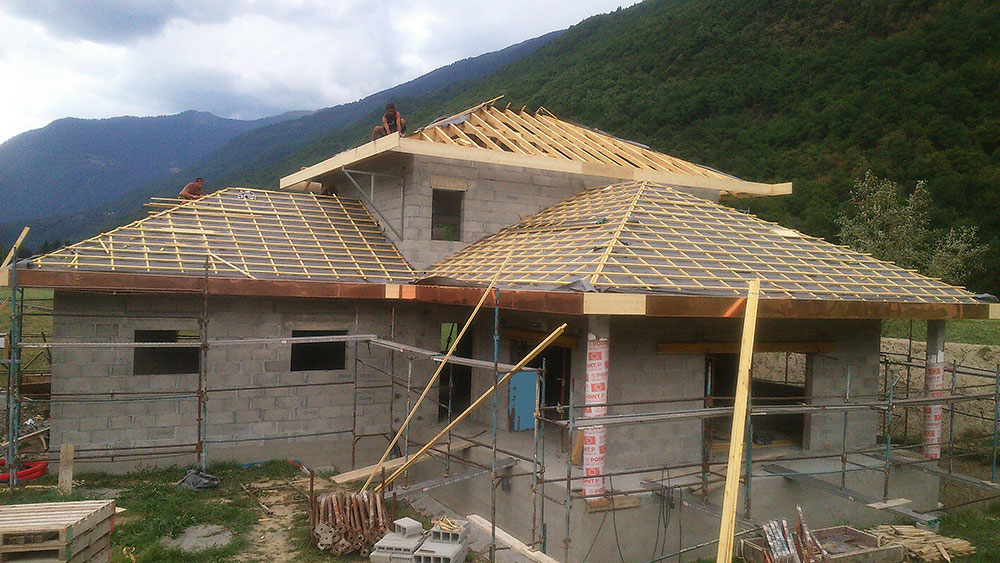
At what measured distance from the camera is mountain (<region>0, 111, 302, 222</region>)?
125 m

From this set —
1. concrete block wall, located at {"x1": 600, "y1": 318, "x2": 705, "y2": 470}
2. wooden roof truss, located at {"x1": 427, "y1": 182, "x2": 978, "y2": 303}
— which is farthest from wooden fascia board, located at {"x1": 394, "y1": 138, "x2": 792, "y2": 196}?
concrete block wall, located at {"x1": 600, "y1": 318, "x2": 705, "y2": 470}

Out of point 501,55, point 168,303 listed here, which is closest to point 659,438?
point 168,303

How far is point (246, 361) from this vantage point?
1163 centimetres

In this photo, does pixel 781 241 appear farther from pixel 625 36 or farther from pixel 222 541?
pixel 625 36

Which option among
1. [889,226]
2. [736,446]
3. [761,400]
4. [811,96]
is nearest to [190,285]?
[736,446]

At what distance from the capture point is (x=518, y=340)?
12.0 meters

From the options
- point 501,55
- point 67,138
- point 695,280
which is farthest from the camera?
point 67,138

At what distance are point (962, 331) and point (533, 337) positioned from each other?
16000 millimetres

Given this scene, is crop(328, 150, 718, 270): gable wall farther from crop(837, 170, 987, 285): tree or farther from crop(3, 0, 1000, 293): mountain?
crop(3, 0, 1000, 293): mountain

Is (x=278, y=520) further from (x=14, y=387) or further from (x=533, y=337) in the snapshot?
(x=533, y=337)

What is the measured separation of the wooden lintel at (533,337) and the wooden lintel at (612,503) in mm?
2369

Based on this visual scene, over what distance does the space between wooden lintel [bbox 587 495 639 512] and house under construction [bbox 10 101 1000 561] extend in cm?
6

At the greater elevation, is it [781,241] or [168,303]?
[781,241]

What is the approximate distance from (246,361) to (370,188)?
5538 mm
